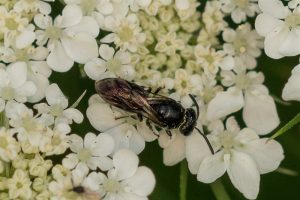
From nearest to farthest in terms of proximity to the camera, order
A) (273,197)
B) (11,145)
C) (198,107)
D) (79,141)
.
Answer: (11,145), (79,141), (198,107), (273,197)

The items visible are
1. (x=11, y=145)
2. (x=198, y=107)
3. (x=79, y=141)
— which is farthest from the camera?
(x=198, y=107)

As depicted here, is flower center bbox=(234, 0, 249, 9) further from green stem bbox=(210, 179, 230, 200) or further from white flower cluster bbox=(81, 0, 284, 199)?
green stem bbox=(210, 179, 230, 200)

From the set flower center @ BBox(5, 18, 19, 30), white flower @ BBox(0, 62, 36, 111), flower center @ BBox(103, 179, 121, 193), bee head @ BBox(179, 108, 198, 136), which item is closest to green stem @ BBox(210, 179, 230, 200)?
bee head @ BBox(179, 108, 198, 136)

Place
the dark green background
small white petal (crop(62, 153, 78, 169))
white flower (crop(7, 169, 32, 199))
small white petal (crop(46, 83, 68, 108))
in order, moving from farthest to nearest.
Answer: the dark green background < small white petal (crop(46, 83, 68, 108)) < small white petal (crop(62, 153, 78, 169)) < white flower (crop(7, 169, 32, 199))

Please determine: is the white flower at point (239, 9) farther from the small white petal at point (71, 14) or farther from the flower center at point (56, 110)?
the flower center at point (56, 110)

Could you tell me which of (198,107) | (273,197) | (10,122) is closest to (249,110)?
(198,107)

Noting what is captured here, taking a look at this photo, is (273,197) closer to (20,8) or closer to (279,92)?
(279,92)

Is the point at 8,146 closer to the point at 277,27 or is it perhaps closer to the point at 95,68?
the point at 95,68

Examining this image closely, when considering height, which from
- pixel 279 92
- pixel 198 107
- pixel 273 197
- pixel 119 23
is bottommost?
pixel 273 197
